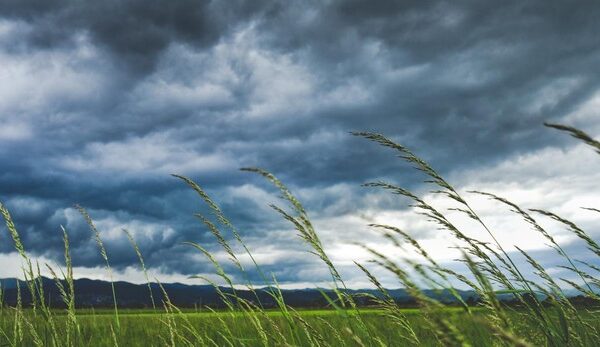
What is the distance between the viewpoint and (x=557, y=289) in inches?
115

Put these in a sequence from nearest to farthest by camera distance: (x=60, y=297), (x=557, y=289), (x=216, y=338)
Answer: (x=557, y=289) < (x=60, y=297) < (x=216, y=338)

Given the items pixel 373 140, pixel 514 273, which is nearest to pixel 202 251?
pixel 373 140

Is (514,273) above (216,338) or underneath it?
above

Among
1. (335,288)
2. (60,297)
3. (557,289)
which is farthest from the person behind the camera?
(60,297)

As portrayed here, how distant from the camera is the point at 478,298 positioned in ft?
9.80

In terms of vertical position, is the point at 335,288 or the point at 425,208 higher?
the point at 425,208

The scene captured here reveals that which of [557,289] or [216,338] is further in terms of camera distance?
[216,338]

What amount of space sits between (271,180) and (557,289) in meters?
1.88

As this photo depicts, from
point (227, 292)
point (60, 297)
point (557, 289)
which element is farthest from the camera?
point (227, 292)

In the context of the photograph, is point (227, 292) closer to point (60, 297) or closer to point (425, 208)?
point (60, 297)

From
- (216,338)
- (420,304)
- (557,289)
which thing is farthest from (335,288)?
(216,338)

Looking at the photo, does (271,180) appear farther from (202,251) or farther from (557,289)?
(557,289)

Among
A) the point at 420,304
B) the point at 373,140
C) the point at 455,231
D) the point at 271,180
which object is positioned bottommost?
the point at 420,304

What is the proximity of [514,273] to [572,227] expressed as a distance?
17.6 inches
